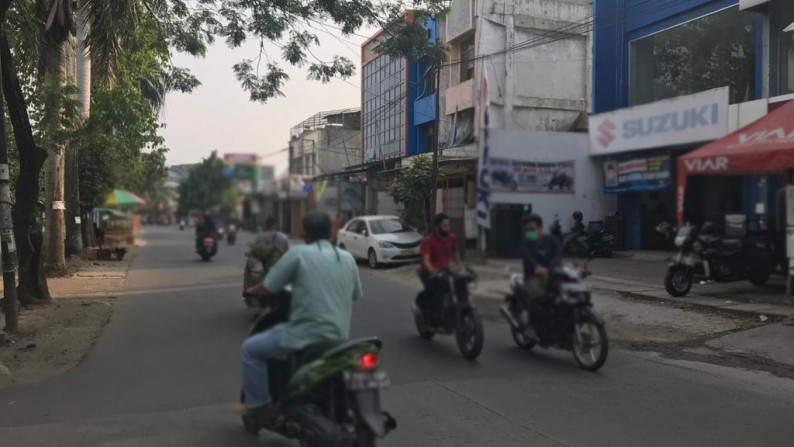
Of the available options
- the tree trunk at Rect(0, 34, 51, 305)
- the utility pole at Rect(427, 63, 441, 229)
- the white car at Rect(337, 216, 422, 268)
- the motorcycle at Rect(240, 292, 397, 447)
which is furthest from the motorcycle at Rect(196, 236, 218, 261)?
the utility pole at Rect(427, 63, 441, 229)

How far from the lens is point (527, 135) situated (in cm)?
207

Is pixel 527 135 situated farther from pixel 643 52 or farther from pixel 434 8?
pixel 434 8

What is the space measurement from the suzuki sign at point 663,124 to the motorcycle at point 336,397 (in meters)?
1.59

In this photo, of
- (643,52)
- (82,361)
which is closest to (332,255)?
(643,52)

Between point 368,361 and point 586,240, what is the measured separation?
141 cm

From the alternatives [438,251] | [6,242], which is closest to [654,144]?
[438,251]

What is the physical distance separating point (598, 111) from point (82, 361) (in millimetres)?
6183

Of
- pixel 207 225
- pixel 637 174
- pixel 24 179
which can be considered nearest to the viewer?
pixel 637 174

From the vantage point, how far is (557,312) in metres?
2.30

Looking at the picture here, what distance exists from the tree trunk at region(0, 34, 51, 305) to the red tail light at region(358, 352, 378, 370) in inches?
295

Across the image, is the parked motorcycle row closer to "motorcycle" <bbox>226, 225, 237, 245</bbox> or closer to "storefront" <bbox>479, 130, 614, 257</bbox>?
"storefront" <bbox>479, 130, 614, 257</bbox>

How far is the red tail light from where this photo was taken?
3.13m

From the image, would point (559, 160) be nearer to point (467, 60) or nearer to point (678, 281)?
point (467, 60)

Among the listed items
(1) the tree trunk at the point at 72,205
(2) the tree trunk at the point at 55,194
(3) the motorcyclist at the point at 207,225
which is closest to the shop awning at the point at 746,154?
(3) the motorcyclist at the point at 207,225
